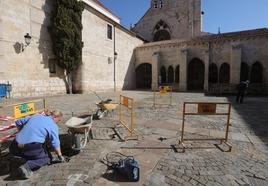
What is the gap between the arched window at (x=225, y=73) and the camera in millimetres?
19875

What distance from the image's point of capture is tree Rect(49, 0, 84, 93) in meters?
14.7

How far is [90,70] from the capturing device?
17922mm

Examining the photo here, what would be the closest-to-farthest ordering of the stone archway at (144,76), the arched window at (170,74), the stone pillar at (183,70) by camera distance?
the stone pillar at (183,70)
the arched window at (170,74)
the stone archway at (144,76)

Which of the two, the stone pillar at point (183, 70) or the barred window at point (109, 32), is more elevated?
the barred window at point (109, 32)

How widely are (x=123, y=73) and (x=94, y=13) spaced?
318 inches

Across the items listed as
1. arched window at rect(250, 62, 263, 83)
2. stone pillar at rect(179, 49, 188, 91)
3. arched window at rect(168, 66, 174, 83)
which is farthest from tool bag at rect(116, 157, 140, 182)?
arched window at rect(168, 66, 174, 83)

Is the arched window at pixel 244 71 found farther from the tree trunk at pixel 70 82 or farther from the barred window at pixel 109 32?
the tree trunk at pixel 70 82

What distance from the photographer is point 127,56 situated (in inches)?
946

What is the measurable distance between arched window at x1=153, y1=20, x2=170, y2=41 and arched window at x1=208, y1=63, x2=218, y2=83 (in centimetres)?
1345

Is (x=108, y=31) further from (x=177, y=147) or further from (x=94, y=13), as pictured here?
(x=177, y=147)

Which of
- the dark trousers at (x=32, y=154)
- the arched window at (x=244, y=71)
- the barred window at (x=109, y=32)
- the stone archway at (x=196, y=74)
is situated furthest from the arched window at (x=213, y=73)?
the dark trousers at (x=32, y=154)

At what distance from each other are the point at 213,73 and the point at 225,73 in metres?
1.25

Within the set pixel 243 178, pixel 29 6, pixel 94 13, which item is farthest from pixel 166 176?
pixel 94 13

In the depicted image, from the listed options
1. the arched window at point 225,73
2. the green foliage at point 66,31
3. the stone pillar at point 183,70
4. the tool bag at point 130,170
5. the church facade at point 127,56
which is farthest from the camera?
the stone pillar at point 183,70
